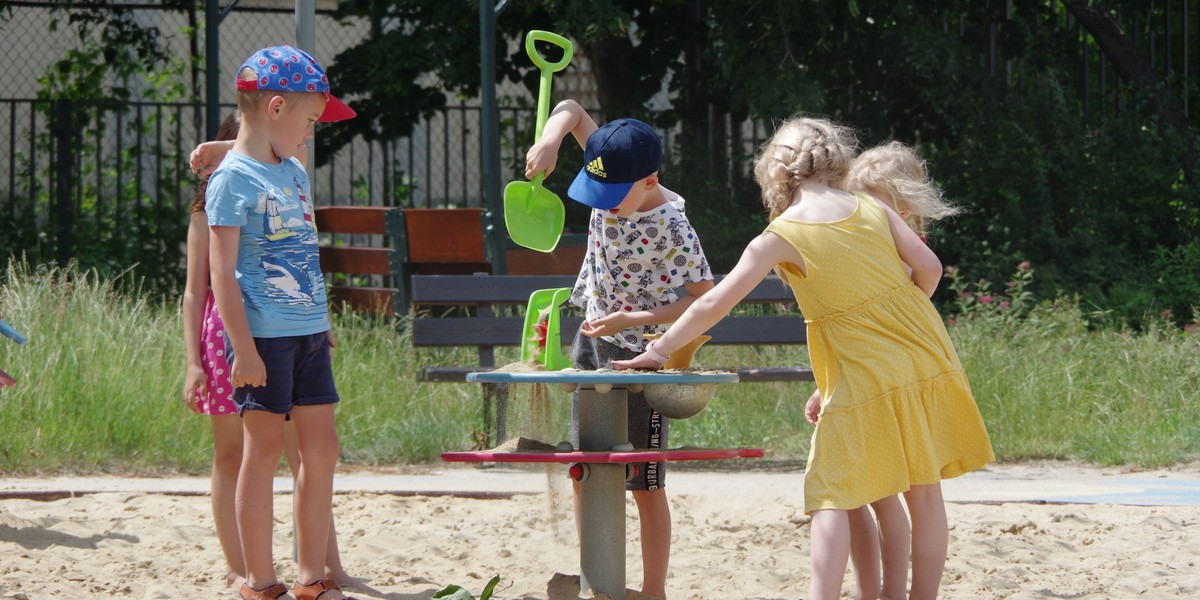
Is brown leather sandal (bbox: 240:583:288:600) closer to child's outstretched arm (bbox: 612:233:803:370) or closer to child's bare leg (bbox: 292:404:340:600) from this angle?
child's bare leg (bbox: 292:404:340:600)

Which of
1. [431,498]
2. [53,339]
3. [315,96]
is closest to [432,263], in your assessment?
[53,339]

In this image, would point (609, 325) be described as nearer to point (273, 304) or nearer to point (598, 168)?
point (598, 168)

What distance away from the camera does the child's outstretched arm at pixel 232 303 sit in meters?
3.01

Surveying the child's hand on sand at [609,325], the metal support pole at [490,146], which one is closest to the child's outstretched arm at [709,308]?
the child's hand on sand at [609,325]

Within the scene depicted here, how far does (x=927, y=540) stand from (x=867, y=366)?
1.41 ft

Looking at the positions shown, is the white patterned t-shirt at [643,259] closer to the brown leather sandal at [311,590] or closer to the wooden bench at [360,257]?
the brown leather sandal at [311,590]

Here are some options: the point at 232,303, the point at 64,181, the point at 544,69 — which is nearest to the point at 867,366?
the point at 544,69

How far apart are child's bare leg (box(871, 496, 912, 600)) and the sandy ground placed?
0.64 meters

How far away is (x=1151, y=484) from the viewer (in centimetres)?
518

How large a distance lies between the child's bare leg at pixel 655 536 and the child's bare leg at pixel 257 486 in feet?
2.94

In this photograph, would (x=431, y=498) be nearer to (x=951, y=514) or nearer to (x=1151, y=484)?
(x=951, y=514)

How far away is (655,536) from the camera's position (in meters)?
3.41

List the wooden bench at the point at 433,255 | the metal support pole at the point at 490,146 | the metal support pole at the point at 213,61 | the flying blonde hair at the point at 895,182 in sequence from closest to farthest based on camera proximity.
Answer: the flying blonde hair at the point at 895,182 → the wooden bench at the point at 433,255 → the metal support pole at the point at 490,146 → the metal support pole at the point at 213,61

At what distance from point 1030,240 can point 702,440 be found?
14.8 feet
